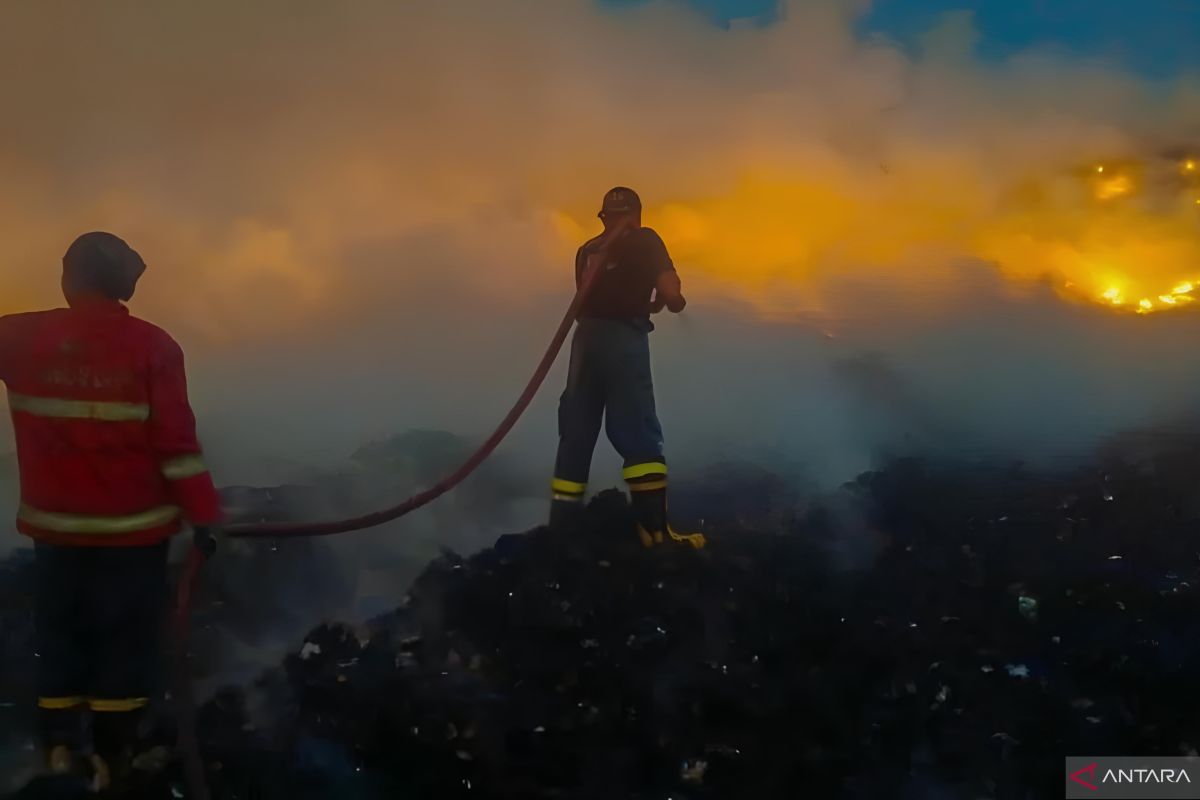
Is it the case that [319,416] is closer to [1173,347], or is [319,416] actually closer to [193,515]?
[193,515]

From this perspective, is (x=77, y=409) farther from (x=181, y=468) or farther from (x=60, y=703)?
(x=60, y=703)

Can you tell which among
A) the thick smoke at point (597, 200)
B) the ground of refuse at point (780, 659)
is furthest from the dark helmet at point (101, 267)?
the ground of refuse at point (780, 659)

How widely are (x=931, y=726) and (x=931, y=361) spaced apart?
0.70 metres

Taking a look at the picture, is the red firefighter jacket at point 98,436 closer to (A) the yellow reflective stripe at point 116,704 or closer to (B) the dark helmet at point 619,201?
(A) the yellow reflective stripe at point 116,704

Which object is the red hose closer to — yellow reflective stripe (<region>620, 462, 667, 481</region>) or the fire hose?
the fire hose

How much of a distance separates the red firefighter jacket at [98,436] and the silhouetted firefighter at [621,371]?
2.15 ft

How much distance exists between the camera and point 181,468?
1.53m

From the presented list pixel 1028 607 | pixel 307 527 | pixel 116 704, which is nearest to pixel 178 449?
pixel 307 527

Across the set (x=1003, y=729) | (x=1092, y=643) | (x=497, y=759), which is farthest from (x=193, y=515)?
(x=1092, y=643)

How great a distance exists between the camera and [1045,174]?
1.81 meters

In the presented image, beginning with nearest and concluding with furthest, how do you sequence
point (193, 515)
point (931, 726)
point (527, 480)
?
point (193, 515) < point (931, 726) < point (527, 480)

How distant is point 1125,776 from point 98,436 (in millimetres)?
1929

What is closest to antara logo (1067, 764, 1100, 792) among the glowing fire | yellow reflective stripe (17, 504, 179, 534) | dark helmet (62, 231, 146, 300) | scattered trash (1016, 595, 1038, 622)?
scattered trash (1016, 595, 1038, 622)

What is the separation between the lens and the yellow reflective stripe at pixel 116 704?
1.53 metres
